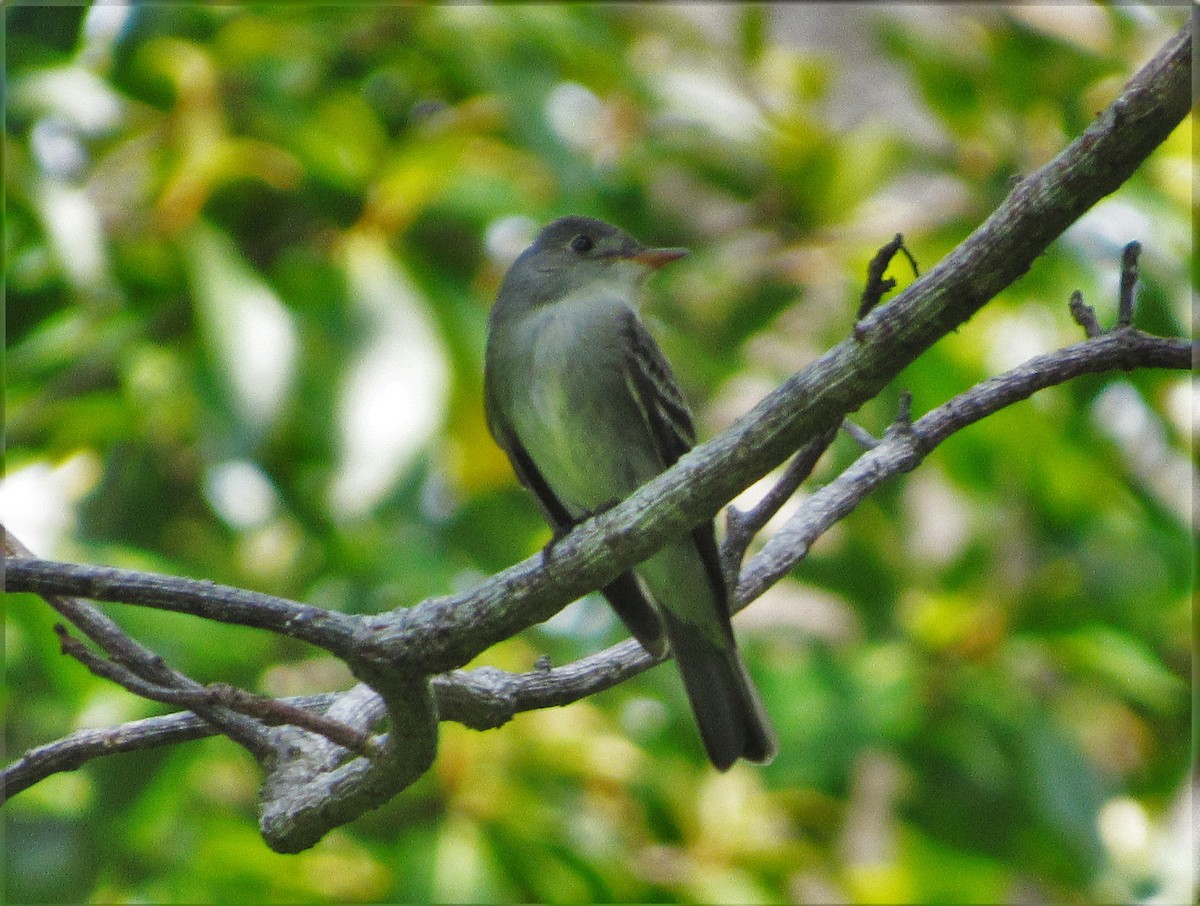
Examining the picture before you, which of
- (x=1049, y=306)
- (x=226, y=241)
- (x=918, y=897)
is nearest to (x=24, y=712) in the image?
(x=226, y=241)

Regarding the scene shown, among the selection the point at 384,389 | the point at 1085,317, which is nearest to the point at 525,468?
the point at 384,389

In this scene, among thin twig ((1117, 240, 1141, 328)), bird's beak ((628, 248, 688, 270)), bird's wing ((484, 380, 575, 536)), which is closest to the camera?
thin twig ((1117, 240, 1141, 328))

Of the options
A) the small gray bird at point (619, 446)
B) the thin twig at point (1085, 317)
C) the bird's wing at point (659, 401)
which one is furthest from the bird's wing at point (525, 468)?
the thin twig at point (1085, 317)

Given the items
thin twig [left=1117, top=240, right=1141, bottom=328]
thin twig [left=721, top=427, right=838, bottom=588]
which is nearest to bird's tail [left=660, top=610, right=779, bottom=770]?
thin twig [left=721, top=427, right=838, bottom=588]

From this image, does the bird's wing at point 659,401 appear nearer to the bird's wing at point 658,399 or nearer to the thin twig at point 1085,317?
the bird's wing at point 658,399

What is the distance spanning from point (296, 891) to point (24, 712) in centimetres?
122

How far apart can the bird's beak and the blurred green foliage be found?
804 millimetres

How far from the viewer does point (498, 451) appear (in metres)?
5.08

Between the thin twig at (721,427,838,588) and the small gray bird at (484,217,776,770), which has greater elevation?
the small gray bird at (484,217,776,770)

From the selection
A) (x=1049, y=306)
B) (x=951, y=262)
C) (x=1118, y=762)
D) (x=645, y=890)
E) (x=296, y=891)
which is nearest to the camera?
(x=951, y=262)

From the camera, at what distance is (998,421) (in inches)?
197

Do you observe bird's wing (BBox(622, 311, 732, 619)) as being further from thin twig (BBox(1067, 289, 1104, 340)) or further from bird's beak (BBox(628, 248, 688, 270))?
thin twig (BBox(1067, 289, 1104, 340))

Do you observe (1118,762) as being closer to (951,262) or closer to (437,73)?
(437,73)

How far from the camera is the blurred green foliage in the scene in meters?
4.46
